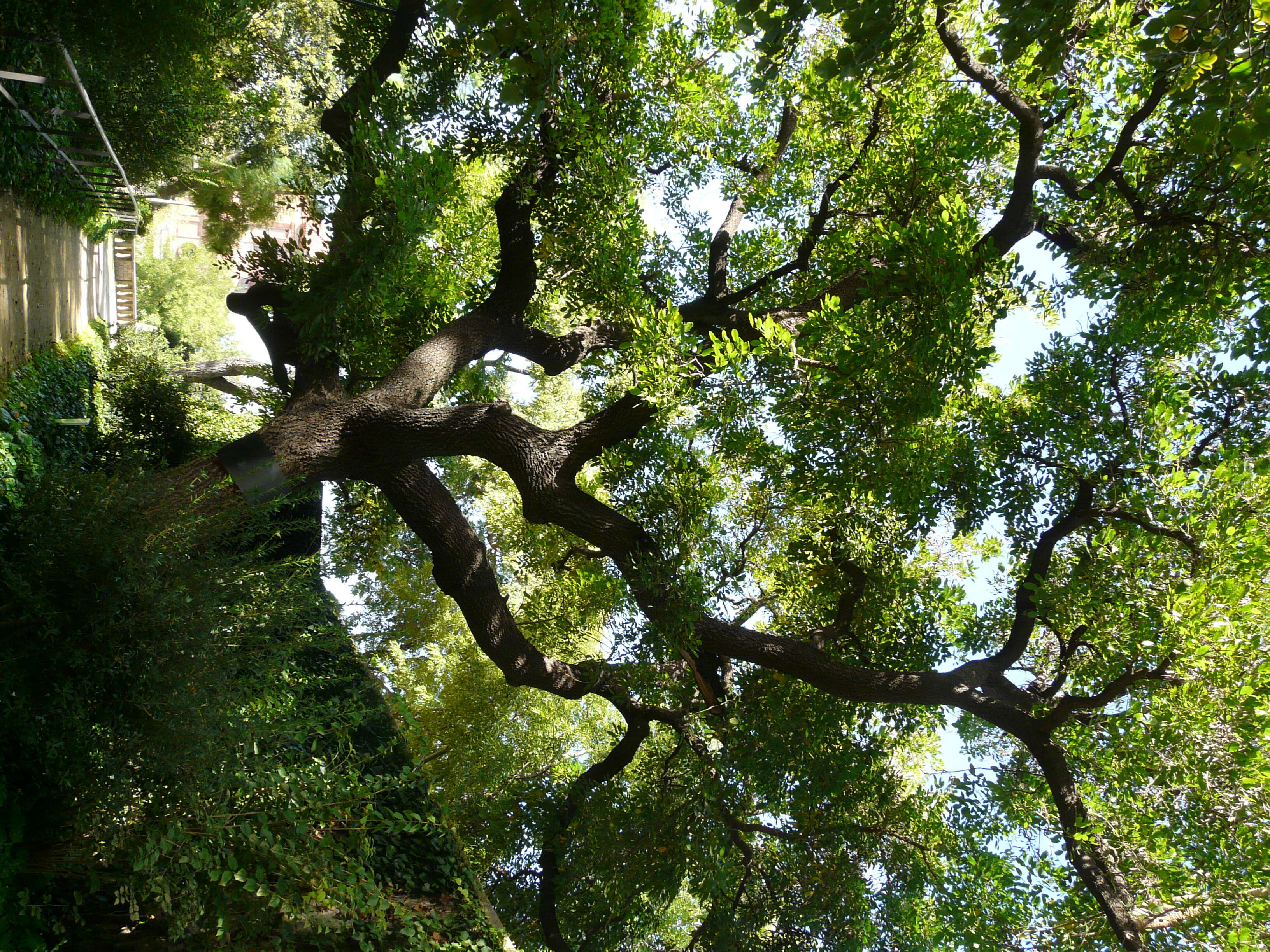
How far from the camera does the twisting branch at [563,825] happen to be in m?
8.05

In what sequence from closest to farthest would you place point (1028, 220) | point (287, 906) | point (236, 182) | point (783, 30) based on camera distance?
point (783, 30) → point (287, 906) → point (1028, 220) → point (236, 182)

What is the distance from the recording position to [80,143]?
8.24m

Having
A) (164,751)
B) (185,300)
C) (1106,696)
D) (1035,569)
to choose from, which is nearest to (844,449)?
(1035,569)

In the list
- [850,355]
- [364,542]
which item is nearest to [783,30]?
[850,355]

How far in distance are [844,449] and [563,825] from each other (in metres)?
5.07

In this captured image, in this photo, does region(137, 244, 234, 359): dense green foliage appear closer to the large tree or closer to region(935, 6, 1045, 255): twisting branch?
the large tree

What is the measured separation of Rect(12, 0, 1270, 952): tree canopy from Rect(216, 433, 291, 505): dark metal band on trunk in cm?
4

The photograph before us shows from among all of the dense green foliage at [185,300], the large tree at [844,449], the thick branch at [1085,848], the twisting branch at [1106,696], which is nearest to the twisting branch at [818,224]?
the large tree at [844,449]

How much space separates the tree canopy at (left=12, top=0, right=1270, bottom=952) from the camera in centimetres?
591

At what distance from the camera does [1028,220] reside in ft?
23.8

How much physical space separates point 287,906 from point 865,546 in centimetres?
577

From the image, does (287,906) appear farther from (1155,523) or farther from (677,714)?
(1155,523)

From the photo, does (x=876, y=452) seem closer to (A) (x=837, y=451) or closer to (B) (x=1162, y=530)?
(A) (x=837, y=451)

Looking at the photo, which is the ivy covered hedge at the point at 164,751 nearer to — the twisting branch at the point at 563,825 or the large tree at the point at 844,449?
the large tree at the point at 844,449
